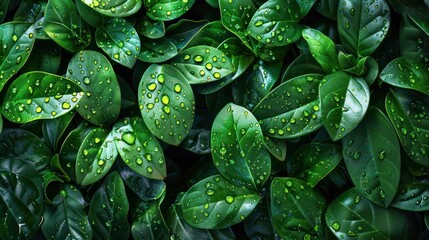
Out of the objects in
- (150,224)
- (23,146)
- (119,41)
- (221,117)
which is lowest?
(150,224)

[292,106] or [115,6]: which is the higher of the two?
[115,6]

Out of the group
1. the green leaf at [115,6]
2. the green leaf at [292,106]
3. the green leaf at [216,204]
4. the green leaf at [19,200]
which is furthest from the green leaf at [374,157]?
the green leaf at [19,200]

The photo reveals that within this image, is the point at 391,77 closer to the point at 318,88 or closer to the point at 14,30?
the point at 318,88

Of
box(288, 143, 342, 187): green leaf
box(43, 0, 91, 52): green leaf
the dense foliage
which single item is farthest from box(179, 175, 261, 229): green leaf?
box(43, 0, 91, 52): green leaf

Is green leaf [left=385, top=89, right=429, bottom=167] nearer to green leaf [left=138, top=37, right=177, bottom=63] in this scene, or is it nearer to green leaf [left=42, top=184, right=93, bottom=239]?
green leaf [left=138, top=37, right=177, bottom=63]

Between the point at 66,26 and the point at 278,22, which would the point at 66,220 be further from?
the point at 278,22

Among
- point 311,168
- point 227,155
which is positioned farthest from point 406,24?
point 227,155

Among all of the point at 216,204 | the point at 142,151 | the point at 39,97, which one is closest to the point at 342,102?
the point at 216,204

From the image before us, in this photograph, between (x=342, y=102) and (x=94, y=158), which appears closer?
(x=342, y=102)
